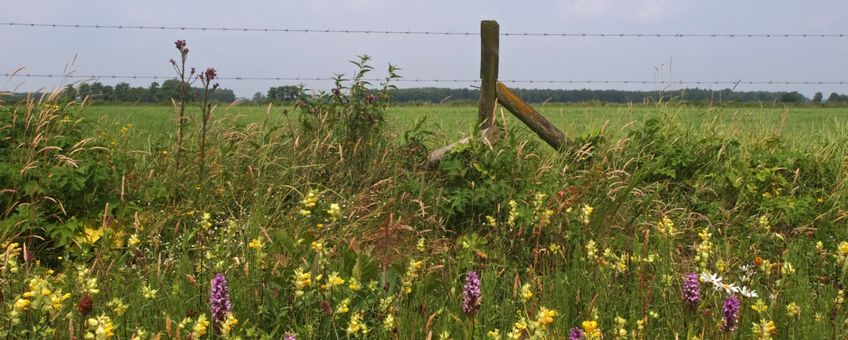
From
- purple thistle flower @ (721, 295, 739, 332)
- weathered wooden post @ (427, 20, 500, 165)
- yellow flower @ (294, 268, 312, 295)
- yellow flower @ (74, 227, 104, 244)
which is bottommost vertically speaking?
yellow flower @ (74, 227, 104, 244)

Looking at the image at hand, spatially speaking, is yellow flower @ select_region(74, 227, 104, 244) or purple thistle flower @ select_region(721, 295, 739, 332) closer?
purple thistle flower @ select_region(721, 295, 739, 332)

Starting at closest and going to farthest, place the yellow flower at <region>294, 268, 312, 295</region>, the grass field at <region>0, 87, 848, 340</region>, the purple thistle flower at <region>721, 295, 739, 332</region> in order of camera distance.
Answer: the purple thistle flower at <region>721, 295, 739, 332</region>, the yellow flower at <region>294, 268, 312, 295</region>, the grass field at <region>0, 87, 848, 340</region>

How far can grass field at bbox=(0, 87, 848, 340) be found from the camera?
256 cm

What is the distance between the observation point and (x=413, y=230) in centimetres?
423

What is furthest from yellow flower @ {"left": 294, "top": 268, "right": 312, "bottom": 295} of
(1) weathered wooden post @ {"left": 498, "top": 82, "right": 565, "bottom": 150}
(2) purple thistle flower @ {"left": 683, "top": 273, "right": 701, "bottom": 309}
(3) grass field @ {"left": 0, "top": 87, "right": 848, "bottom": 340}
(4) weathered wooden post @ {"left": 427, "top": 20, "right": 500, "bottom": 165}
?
(1) weathered wooden post @ {"left": 498, "top": 82, "right": 565, "bottom": 150}

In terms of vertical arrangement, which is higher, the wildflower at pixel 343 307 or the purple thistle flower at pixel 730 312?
the purple thistle flower at pixel 730 312

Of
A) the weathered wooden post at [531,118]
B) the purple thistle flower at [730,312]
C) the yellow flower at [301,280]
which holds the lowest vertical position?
the purple thistle flower at [730,312]

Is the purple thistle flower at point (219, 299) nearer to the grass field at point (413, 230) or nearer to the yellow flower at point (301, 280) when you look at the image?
the grass field at point (413, 230)

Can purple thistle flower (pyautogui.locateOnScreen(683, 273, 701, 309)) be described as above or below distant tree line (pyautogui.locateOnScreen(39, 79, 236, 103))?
below

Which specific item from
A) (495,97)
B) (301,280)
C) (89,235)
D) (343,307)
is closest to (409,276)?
(343,307)

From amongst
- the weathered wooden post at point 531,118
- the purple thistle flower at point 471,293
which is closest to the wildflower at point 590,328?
the purple thistle flower at point 471,293

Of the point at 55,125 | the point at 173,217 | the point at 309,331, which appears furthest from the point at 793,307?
the point at 55,125

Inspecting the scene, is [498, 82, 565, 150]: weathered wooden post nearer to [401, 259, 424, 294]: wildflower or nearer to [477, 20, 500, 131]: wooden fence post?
[477, 20, 500, 131]: wooden fence post

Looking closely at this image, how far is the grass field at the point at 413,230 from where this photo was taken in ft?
8.40
